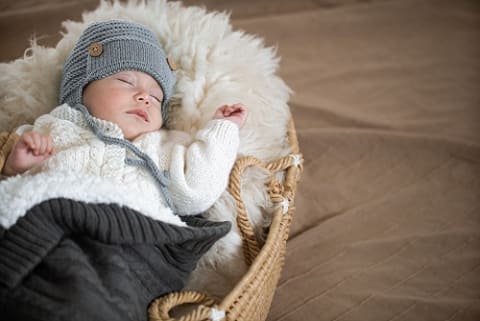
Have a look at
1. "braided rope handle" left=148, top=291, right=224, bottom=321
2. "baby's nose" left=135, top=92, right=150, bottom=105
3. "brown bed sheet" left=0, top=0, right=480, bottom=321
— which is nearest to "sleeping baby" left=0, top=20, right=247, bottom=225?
"baby's nose" left=135, top=92, right=150, bottom=105

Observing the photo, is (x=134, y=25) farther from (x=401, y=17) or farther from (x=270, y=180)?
(x=401, y=17)

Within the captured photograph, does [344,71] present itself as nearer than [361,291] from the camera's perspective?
No

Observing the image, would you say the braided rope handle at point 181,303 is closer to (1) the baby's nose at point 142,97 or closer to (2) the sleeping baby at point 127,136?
(2) the sleeping baby at point 127,136

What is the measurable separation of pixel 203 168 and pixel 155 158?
0.35 ft

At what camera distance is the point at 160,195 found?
906 millimetres

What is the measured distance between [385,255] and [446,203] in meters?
0.27

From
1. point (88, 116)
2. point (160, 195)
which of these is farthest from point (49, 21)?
point (160, 195)

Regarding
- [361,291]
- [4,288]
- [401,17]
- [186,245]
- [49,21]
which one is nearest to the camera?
[4,288]

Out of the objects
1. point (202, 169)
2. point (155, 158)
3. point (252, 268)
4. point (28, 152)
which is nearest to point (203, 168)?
point (202, 169)

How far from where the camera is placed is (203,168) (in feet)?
2.98

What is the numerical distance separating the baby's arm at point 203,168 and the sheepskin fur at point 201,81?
2.1 inches

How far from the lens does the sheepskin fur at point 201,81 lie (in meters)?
1.05

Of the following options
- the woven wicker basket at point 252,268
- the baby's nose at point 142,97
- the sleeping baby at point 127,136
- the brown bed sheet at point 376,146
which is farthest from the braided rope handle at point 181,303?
the baby's nose at point 142,97

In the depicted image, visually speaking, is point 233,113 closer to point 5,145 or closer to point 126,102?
point 126,102
